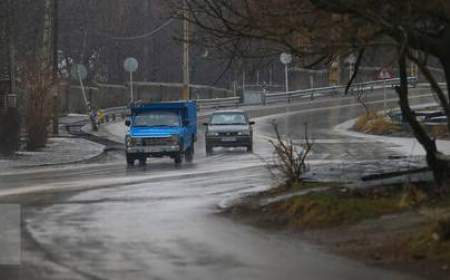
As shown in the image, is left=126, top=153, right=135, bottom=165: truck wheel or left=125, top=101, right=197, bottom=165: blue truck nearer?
left=126, top=153, right=135, bottom=165: truck wheel

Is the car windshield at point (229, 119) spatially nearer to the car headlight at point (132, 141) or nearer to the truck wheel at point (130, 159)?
the car headlight at point (132, 141)

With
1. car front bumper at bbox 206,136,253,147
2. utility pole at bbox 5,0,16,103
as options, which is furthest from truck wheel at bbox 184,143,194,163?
utility pole at bbox 5,0,16,103

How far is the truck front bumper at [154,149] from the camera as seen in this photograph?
95.8 ft

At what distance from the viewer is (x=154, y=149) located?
29.3 m

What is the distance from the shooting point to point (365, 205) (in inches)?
497

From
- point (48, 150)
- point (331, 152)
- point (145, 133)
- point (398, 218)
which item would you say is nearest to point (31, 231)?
point (398, 218)

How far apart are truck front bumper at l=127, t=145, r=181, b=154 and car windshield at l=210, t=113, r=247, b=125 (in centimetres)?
699

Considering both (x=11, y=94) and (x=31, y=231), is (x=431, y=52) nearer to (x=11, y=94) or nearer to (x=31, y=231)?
(x=31, y=231)

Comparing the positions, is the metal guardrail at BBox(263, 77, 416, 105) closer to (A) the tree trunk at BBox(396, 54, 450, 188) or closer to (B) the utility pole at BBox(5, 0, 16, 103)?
(B) the utility pole at BBox(5, 0, 16, 103)

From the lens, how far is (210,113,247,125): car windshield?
119 feet

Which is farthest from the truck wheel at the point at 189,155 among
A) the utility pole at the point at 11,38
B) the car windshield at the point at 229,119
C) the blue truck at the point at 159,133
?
the utility pole at the point at 11,38

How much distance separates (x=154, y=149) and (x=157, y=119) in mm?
1603

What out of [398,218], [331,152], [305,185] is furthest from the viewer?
[331,152]

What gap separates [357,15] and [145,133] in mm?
18015
